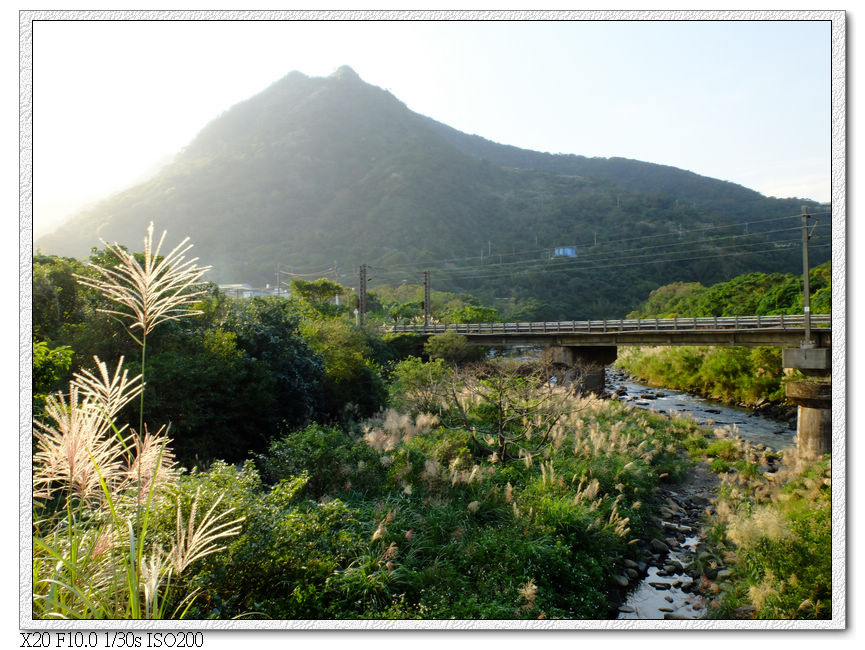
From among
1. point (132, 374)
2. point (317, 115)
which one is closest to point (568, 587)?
point (132, 374)

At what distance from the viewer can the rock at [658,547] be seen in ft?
23.9

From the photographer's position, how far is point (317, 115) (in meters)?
78.3

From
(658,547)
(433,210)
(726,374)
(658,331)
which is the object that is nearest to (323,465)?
(658,547)

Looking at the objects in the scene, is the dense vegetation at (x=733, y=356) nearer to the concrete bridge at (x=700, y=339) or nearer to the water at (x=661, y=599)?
the concrete bridge at (x=700, y=339)

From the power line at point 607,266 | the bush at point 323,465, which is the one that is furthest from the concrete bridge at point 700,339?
the power line at point 607,266

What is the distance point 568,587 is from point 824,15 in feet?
20.9

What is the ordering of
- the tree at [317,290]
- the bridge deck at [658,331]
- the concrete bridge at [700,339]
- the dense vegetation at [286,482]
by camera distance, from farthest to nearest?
the tree at [317,290] → the bridge deck at [658,331] → the concrete bridge at [700,339] → the dense vegetation at [286,482]

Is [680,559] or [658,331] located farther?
[658,331]

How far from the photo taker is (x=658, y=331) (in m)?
21.5

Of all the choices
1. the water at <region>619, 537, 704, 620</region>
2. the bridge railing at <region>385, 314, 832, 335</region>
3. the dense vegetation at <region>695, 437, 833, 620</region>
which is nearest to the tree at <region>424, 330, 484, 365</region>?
the bridge railing at <region>385, 314, 832, 335</region>

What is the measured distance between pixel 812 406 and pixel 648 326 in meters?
10.4

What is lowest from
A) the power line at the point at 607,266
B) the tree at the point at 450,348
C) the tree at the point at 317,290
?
the tree at the point at 450,348

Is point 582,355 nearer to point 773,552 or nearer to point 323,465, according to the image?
point 773,552

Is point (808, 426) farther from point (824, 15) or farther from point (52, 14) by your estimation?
point (52, 14)
